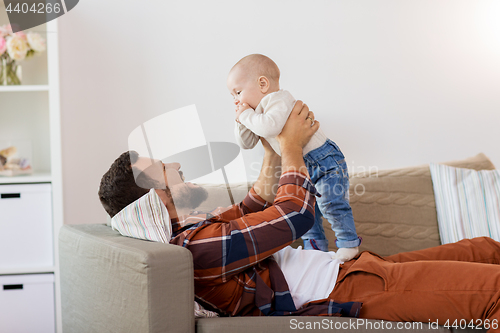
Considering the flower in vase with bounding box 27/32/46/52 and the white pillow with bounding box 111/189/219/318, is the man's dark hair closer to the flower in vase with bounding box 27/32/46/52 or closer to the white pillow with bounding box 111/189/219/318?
the white pillow with bounding box 111/189/219/318

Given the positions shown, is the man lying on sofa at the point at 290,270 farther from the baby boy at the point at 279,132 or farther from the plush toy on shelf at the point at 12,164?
the plush toy on shelf at the point at 12,164

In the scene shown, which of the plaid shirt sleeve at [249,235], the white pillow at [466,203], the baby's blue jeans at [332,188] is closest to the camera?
the plaid shirt sleeve at [249,235]

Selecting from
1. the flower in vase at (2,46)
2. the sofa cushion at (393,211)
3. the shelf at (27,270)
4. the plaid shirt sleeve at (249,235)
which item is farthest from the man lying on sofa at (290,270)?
the flower in vase at (2,46)

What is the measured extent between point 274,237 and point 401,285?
33 centimetres

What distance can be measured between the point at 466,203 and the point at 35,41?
77.7 inches

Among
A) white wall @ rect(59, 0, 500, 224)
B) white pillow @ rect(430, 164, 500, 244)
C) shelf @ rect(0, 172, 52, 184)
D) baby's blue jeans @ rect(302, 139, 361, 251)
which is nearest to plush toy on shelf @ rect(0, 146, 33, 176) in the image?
shelf @ rect(0, 172, 52, 184)

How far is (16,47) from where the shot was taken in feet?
6.03

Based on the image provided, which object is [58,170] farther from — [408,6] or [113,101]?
[408,6]

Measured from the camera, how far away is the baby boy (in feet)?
4.13

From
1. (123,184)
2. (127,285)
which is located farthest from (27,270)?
(127,285)

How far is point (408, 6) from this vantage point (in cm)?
230

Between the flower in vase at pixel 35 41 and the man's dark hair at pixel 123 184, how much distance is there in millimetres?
1020

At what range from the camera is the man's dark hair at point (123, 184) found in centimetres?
117

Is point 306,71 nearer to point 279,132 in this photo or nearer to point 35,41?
point 279,132
